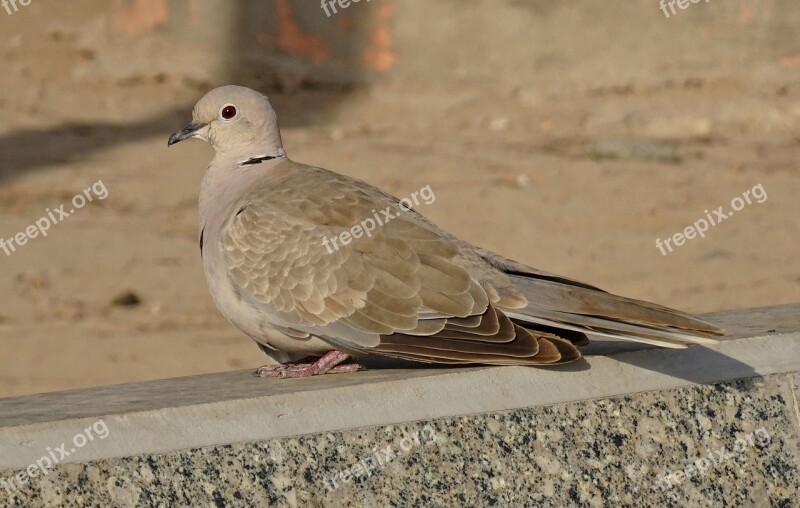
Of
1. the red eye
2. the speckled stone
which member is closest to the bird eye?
the red eye

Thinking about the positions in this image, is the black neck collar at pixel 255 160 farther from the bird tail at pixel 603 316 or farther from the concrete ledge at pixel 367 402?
the bird tail at pixel 603 316

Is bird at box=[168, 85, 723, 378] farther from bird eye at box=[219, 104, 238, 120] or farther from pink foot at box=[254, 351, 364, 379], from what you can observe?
bird eye at box=[219, 104, 238, 120]

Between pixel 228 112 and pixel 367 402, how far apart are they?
1.62 metres

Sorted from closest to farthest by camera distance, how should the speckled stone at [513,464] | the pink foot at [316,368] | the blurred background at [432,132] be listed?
the speckled stone at [513,464], the pink foot at [316,368], the blurred background at [432,132]

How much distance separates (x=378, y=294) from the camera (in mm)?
4141

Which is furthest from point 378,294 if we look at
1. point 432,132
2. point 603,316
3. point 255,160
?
point 432,132

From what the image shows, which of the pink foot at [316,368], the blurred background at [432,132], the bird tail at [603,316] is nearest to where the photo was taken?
the bird tail at [603,316]

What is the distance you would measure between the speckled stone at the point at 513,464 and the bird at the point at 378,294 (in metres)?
0.24

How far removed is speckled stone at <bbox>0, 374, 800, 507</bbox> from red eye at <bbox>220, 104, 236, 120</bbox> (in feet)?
5.50

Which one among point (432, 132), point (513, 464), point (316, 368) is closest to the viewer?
point (513, 464)

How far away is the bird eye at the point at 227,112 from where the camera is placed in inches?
193

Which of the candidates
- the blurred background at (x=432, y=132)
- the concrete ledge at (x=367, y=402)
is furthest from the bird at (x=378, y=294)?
the blurred background at (x=432, y=132)

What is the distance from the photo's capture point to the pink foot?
4227 millimetres

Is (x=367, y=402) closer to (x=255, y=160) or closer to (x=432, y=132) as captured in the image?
(x=255, y=160)
